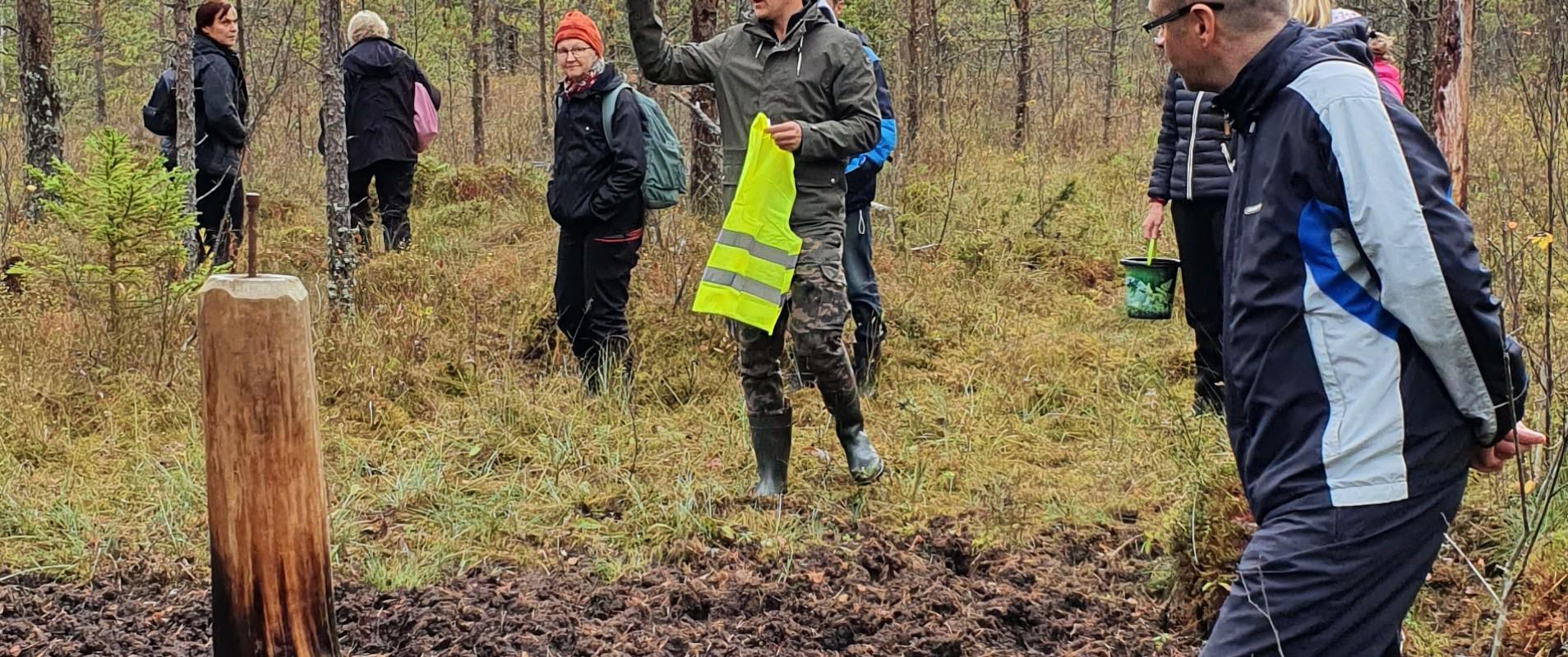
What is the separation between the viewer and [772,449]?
16.0ft

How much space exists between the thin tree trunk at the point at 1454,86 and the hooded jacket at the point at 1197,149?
1774 mm

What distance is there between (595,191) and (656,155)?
33 cm

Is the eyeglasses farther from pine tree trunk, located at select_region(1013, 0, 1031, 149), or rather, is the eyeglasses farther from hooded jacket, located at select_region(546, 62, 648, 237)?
pine tree trunk, located at select_region(1013, 0, 1031, 149)

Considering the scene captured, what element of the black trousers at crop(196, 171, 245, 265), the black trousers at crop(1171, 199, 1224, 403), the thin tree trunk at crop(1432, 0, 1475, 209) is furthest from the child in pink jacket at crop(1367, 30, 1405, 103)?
the black trousers at crop(196, 171, 245, 265)

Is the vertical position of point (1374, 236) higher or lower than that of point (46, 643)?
higher

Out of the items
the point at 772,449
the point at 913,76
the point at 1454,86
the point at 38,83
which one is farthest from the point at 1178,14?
the point at 913,76

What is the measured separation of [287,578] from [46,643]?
5.61 ft

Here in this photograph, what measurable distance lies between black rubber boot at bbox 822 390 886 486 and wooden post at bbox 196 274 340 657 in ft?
8.92

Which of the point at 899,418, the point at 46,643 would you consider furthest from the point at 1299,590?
the point at 899,418

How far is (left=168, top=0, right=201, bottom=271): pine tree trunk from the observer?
7148mm

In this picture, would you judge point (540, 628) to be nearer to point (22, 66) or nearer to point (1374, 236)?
point (1374, 236)

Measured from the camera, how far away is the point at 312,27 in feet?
38.9

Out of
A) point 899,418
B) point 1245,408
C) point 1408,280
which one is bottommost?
point 899,418

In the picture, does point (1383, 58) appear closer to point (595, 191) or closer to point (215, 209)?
point (595, 191)
